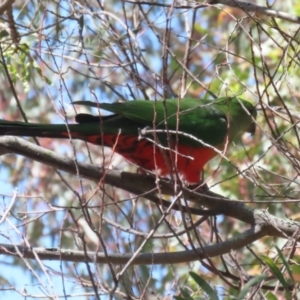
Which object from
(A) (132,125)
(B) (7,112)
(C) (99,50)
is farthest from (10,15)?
(B) (7,112)

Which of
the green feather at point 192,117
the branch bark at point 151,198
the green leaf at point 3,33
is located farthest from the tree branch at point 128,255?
the green leaf at point 3,33

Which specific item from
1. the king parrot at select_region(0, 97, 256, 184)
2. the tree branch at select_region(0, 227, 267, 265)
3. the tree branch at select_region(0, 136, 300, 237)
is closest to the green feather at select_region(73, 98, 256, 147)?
the king parrot at select_region(0, 97, 256, 184)

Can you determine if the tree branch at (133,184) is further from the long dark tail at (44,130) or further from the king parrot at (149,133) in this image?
the king parrot at (149,133)

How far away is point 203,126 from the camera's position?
15.6ft

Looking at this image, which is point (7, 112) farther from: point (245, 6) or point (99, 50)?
point (245, 6)

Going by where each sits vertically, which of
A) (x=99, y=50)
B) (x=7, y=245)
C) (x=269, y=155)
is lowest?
(x=7, y=245)

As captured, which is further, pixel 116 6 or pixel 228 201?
pixel 116 6

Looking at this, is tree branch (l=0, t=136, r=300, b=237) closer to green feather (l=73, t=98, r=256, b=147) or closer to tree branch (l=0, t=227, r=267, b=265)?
tree branch (l=0, t=227, r=267, b=265)

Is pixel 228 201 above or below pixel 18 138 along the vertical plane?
below

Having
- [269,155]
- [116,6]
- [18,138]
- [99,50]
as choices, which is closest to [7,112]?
[116,6]

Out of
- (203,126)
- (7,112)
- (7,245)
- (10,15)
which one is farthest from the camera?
(7,112)

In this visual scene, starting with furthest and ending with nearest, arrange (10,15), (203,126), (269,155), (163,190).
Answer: (269,155)
(203,126)
(10,15)
(163,190)

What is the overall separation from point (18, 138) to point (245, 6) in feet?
4.29

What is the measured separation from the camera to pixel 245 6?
3.46 metres
